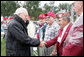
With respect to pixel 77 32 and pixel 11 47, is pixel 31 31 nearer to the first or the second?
pixel 11 47

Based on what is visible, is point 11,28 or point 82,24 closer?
point 82,24

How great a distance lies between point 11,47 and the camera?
10.3ft

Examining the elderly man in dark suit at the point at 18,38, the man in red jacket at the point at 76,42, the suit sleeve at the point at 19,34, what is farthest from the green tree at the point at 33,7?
the man in red jacket at the point at 76,42

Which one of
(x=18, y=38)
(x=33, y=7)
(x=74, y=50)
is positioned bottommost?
(x=33, y=7)

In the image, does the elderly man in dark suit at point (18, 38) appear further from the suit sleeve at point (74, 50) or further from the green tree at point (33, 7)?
the green tree at point (33, 7)

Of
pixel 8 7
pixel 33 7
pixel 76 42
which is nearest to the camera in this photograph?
pixel 76 42

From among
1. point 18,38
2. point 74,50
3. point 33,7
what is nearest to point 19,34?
point 18,38

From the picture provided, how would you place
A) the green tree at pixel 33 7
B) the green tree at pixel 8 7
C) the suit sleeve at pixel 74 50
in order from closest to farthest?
1. the suit sleeve at pixel 74 50
2. the green tree at pixel 8 7
3. the green tree at pixel 33 7

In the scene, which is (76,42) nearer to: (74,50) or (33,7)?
(74,50)

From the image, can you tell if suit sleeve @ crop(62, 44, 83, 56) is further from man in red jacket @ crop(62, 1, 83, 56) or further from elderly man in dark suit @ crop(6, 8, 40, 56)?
elderly man in dark suit @ crop(6, 8, 40, 56)

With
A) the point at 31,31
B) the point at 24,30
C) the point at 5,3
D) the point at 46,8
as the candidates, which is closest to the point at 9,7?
the point at 5,3

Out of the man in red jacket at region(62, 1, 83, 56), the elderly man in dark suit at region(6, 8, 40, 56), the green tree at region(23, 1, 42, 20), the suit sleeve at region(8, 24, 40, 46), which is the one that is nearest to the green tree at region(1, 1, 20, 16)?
the green tree at region(23, 1, 42, 20)

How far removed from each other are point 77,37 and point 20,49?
1754 millimetres

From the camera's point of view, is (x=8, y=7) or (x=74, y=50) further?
Result: (x=8, y=7)
